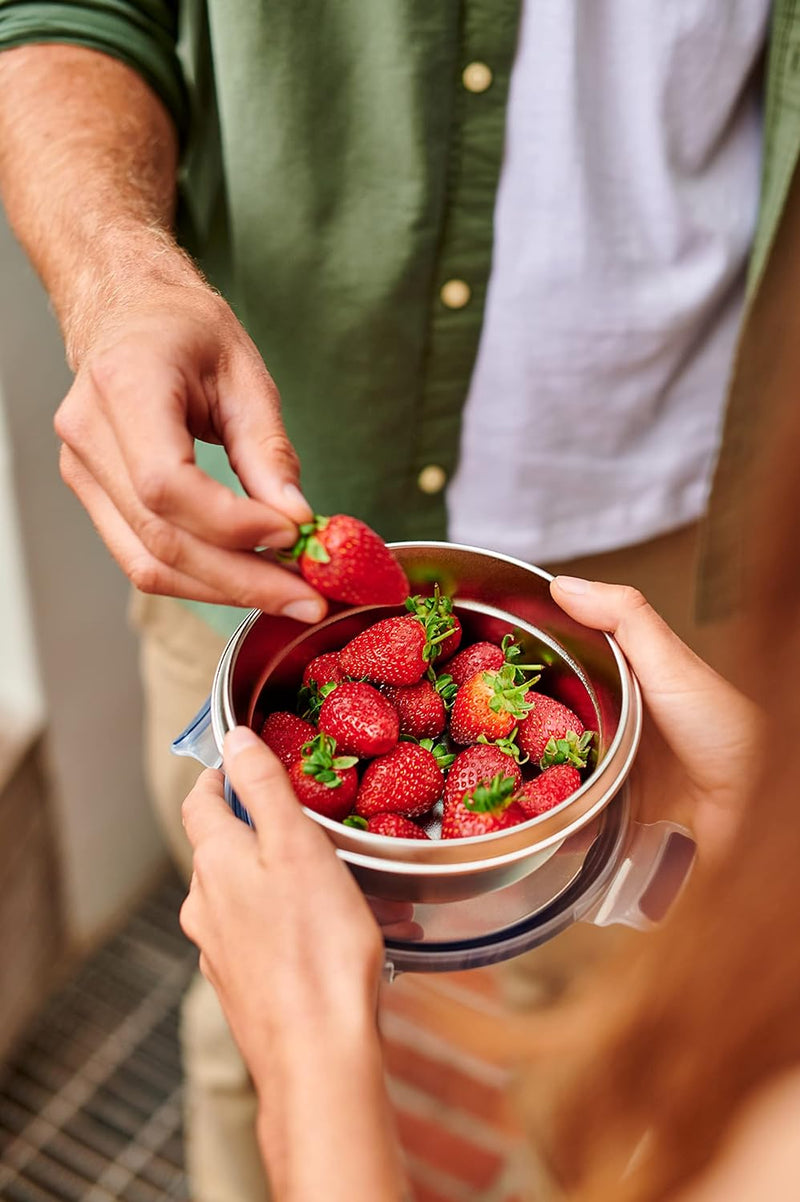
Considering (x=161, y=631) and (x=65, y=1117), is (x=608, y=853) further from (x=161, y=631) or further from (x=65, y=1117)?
(x=65, y=1117)

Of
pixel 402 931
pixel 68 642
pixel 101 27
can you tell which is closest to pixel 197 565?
pixel 402 931

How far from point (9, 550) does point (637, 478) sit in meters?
0.86

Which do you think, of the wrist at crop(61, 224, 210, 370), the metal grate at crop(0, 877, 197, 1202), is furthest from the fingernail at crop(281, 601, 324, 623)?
the metal grate at crop(0, 877, 197, 1202)

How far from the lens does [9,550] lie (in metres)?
1.38

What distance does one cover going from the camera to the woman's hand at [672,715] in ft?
2.28

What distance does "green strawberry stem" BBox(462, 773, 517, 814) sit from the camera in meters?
0.63

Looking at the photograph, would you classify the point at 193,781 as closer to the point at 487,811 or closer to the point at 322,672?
the point at 322,672

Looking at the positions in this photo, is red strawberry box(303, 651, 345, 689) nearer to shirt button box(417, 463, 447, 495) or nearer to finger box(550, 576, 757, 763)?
finger box(550, 576, 757, 763)

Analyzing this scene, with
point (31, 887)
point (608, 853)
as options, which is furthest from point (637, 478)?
point (31, 887)

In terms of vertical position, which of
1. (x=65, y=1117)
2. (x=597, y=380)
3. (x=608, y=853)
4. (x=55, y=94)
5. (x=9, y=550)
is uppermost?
(x=55, y=94)

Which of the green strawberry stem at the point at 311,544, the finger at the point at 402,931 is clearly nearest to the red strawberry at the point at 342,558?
the green strawberry stem at the point at 311,544

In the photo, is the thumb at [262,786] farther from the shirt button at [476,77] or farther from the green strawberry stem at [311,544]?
the shirt button at [476,77]

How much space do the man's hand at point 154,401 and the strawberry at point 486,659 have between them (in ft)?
0.50

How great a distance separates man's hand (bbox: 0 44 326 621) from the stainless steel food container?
0.07 meters
